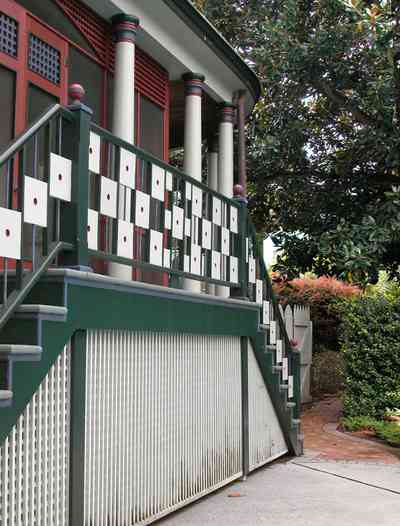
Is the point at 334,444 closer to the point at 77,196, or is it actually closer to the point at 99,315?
the point at 99,315

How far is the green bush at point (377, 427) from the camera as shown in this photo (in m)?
9.70

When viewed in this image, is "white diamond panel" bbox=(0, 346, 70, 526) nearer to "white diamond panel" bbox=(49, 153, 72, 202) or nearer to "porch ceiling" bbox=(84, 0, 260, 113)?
"white diamond panel" bbox=(49, 153, 72, 202)

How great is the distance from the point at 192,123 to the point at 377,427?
16.1ft

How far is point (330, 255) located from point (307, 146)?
11.4ft

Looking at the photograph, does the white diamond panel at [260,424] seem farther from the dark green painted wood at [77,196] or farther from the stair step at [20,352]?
the stair step at [20,352]

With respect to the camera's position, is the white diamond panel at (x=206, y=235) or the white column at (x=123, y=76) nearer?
the white diamond panel at (x=206, y=235)

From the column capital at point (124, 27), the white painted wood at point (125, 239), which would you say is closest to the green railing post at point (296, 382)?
the column capital at point (124, 27)

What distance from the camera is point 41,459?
4.15 meters

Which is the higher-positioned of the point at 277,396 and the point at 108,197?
the point at 108,197

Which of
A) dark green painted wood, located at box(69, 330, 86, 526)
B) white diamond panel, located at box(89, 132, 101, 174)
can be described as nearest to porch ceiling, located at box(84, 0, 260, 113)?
white diamond panel, located at box(89, 132, 101, 174)

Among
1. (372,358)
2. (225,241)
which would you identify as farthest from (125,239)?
(372,358)

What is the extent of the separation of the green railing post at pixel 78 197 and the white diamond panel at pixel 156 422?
1.95 ft

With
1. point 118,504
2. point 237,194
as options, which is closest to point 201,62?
point 237,194

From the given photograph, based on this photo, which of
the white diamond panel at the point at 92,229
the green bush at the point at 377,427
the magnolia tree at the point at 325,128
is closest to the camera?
the white diamond panel at the point at 92,229
